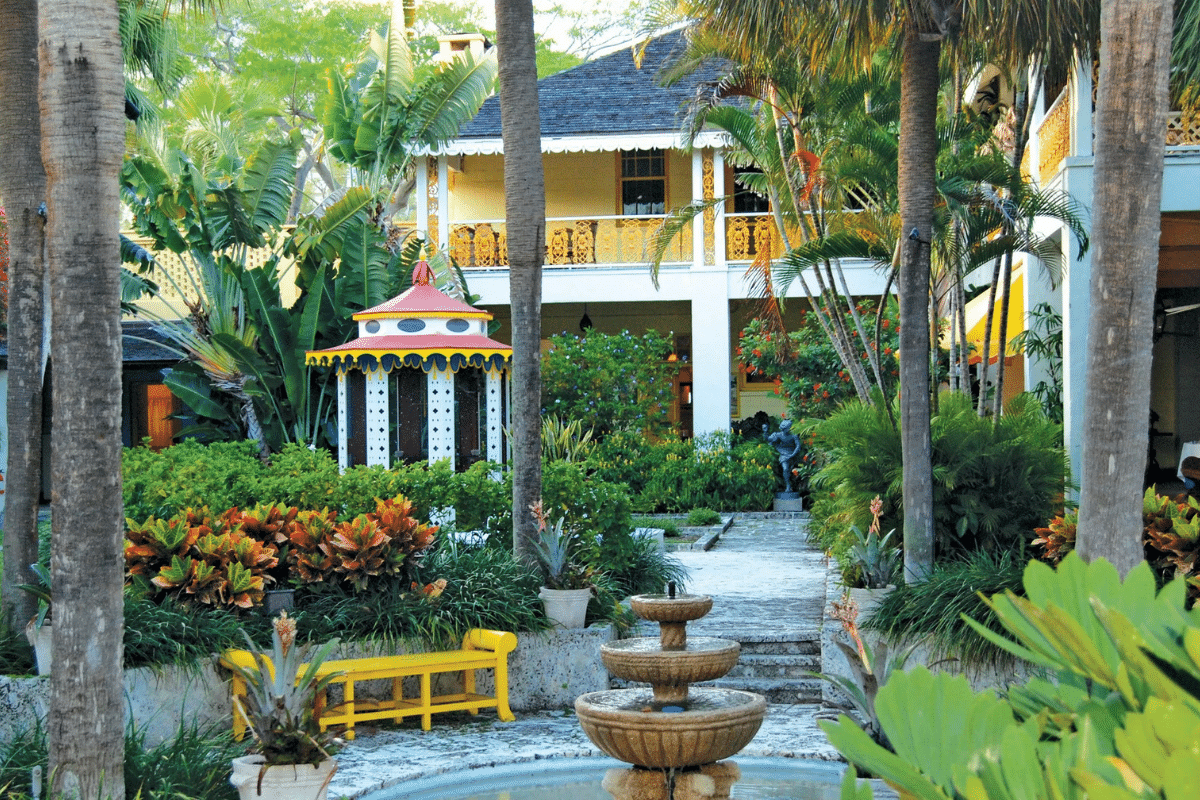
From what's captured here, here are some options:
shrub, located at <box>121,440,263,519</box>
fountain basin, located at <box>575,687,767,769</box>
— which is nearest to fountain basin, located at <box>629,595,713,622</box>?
fountain basin, located at <box>575,687,767,769</box>

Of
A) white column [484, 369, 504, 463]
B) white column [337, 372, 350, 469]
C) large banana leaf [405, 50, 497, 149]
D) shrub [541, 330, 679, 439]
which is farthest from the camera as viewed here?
shrub [541, 330, 679, 439]

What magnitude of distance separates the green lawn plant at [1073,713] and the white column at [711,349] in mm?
20101

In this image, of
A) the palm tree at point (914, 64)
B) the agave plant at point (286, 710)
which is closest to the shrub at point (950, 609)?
the palm tree at point (914, 64)

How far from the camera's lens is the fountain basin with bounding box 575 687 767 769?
5.48 metres

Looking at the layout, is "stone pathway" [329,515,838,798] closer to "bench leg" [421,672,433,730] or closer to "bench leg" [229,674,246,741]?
"bench leg" [421,672,433,730]

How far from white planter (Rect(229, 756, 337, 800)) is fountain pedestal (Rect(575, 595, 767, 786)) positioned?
45.7 inches

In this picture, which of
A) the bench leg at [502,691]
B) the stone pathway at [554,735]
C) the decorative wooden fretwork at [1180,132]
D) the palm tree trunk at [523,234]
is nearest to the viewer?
the stone pathway at [554,735]

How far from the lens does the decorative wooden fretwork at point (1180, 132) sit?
11711mm

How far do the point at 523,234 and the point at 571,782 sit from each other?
3.88 m

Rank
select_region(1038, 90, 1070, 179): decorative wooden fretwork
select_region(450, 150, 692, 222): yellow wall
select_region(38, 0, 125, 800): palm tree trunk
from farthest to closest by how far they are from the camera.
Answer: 1. select_region(450, 150, 692, 222): yellow wall
2. select_region(1038, 90, 1070, 179): decorative wooden fretwork
3. select_region(38, 0, 125, 800): palm tree trunk

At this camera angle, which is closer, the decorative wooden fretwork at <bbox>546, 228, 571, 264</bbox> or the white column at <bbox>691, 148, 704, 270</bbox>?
the white column at <bbox>691, 148, 704, 270</bbox>

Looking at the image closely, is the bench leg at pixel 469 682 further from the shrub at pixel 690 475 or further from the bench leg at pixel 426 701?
the shrub at pixel 690 475

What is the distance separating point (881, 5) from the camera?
27.5 ft

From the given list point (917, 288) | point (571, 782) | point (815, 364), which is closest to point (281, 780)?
point (571, 782)
